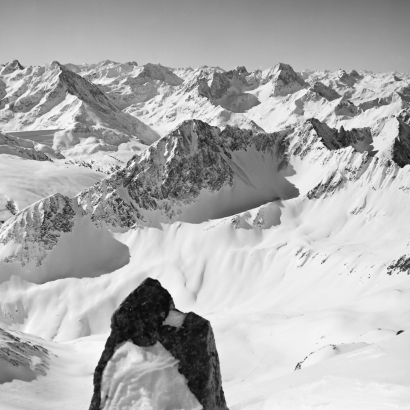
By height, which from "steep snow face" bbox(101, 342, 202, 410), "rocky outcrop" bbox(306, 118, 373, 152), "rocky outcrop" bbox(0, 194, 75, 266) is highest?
"rocky outcrop" bbox(306, 118, 373, 152)

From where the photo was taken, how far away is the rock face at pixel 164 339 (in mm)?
11125

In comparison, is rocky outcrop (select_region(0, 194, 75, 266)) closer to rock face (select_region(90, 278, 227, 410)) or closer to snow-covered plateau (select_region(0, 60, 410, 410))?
snow-covered plateau (select_region(0, 60, 410, 410))

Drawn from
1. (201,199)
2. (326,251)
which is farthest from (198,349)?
(201,199)

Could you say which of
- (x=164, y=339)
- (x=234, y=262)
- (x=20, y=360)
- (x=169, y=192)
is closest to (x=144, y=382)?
(x=164, y=339)

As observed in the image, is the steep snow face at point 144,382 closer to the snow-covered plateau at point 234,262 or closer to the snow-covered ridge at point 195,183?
the snow-covered plateau at point 234,262

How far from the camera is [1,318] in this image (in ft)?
332

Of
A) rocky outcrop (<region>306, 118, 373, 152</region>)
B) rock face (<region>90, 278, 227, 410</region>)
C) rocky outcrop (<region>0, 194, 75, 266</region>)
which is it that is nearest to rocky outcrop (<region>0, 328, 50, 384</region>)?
rock face (<region>90, 278, 227, 410</region>)

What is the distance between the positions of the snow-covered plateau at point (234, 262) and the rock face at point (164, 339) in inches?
11.3

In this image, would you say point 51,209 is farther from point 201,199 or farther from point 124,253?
point 201,199

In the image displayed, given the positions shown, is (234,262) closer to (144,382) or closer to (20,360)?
(20,360)

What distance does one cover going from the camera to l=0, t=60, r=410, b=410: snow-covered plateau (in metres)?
34.4

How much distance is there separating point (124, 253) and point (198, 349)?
121m

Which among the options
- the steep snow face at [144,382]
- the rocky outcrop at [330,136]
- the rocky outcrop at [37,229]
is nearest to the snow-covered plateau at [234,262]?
the steep snow face at [144,382]

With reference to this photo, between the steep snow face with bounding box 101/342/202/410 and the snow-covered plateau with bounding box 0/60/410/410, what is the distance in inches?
4.7
